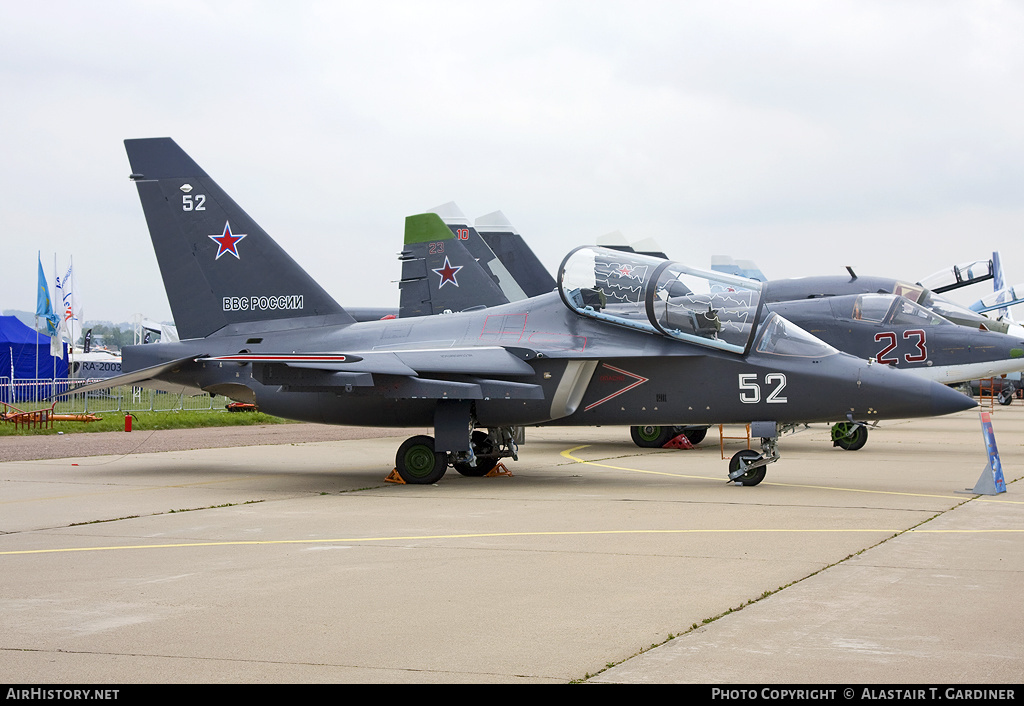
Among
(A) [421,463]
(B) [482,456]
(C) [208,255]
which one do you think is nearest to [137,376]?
(C) [208,255]

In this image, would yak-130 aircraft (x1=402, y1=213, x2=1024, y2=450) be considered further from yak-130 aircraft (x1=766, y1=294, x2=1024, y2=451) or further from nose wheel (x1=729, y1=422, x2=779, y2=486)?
nose wheel (x1=729, y1=422, x2=779, y2=486)

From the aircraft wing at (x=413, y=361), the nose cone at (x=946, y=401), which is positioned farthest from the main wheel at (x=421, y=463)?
the nose cone at (x=946, y=401)

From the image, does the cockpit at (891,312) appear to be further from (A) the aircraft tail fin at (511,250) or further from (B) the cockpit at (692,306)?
(A) the aircraft tail fin at (511,250)

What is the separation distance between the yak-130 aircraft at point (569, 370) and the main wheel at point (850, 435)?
7156 millimetres

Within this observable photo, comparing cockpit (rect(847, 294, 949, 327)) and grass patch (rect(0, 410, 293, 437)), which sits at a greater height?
cockpit (rect(847, 294, 949, 327))

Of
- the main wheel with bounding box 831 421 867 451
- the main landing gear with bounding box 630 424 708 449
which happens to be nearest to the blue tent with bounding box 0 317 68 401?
the main landing gear with bounding box 630 424 708 449

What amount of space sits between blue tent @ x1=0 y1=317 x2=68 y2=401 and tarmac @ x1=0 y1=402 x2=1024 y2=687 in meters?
39.8

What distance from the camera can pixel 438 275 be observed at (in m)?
20.2

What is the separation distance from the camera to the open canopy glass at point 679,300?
11367mm

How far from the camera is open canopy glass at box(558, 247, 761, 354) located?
448 inches

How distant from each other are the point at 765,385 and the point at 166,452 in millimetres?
11189

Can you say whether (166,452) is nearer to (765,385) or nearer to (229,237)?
(229,237)

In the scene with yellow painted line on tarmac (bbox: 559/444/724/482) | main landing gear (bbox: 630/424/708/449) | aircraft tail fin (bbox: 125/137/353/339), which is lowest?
yellow painted line on tarmac (bbox: 559/444/724/482)
